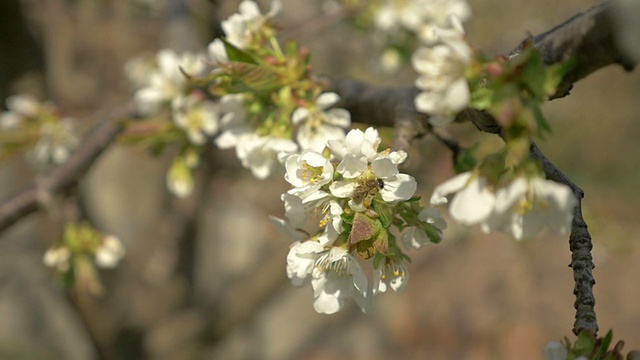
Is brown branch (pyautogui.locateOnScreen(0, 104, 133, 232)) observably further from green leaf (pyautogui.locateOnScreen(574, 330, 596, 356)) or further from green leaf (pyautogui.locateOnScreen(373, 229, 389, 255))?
green leaf (pyautogui.locateOnScreen(574, 330, 596, 356))

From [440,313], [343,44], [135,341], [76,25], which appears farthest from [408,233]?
[440,313]

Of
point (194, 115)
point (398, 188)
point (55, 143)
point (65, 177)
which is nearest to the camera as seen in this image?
point (398, 188)

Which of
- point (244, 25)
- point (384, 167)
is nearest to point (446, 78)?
point (384, 167)

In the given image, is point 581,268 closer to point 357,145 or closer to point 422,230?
point 422,230

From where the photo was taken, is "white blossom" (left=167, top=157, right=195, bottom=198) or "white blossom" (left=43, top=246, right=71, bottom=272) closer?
"white blossom" (left=167, top=157, right=195, bottom=198)

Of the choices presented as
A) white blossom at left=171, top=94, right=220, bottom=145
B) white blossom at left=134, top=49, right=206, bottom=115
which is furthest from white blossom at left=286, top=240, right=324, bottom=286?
white blossom at left=134, top=49, right=206, bottom=115

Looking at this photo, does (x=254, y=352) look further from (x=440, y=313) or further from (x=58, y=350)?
(x=440, y=313)
